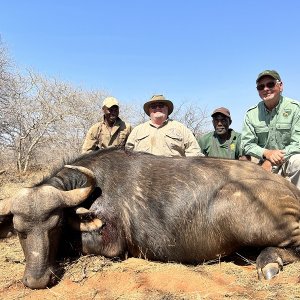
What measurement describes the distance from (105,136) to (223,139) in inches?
99.0

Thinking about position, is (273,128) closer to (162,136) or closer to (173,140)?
(173,140)

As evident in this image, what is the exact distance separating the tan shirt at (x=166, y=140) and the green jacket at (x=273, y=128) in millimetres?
1205

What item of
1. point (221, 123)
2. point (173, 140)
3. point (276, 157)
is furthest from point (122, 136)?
point (276, 157)

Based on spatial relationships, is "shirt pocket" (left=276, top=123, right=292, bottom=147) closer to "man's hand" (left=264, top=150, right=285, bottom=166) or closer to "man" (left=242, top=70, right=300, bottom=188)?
"man" (left=242, top=70, right=300, bottom=188)

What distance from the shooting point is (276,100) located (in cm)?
637

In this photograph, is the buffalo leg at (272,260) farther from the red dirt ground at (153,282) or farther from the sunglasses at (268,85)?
the sunglasses at (268,85)

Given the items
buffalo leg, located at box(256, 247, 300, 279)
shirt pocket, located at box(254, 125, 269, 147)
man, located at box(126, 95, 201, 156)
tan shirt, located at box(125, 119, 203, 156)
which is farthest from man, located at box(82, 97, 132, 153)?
buffalo leg, located at box(256, 247, 300, 279)

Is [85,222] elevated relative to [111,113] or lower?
lower

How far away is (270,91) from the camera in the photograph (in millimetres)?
6285

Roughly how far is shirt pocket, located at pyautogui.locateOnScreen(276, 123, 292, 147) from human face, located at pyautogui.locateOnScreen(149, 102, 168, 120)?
2.21 m

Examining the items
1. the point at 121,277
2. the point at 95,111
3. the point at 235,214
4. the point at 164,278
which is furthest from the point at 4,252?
the point at 95,111

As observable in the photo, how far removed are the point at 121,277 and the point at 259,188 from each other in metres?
1.83

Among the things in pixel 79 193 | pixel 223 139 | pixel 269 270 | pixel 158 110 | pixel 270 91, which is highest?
pixel 270 91

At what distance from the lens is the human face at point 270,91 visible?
20.5ft
